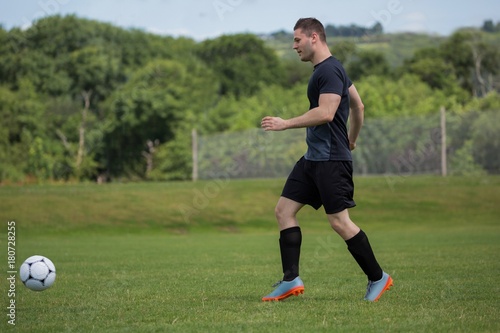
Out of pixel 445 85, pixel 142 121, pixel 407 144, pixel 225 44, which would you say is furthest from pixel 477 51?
pixel 407 144

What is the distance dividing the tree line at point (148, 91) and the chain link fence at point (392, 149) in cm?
142

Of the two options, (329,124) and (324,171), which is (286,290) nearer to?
(324,171)

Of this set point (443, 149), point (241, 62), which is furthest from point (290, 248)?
point (241, 62)

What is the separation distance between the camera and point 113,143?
6106cm

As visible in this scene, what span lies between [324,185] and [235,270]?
4577 millimetres

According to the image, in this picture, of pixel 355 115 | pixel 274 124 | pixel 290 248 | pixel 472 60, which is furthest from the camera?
pixel 472 60

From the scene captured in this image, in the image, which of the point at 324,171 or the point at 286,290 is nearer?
the point at 324,171

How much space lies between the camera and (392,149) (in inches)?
1575

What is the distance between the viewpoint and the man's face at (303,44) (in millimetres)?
8000

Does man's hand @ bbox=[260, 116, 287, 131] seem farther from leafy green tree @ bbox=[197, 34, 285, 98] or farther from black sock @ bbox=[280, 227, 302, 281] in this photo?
leafy green tree @ bbox=[197, 34, 285, 98]

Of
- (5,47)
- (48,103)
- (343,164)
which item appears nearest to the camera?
(343,164)

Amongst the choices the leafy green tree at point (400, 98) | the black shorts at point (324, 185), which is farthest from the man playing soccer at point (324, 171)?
the leafy green tree at point (400, 98)

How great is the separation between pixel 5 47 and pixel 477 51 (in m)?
53.7

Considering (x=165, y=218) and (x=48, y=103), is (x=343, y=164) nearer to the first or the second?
(x=165, y=218)
